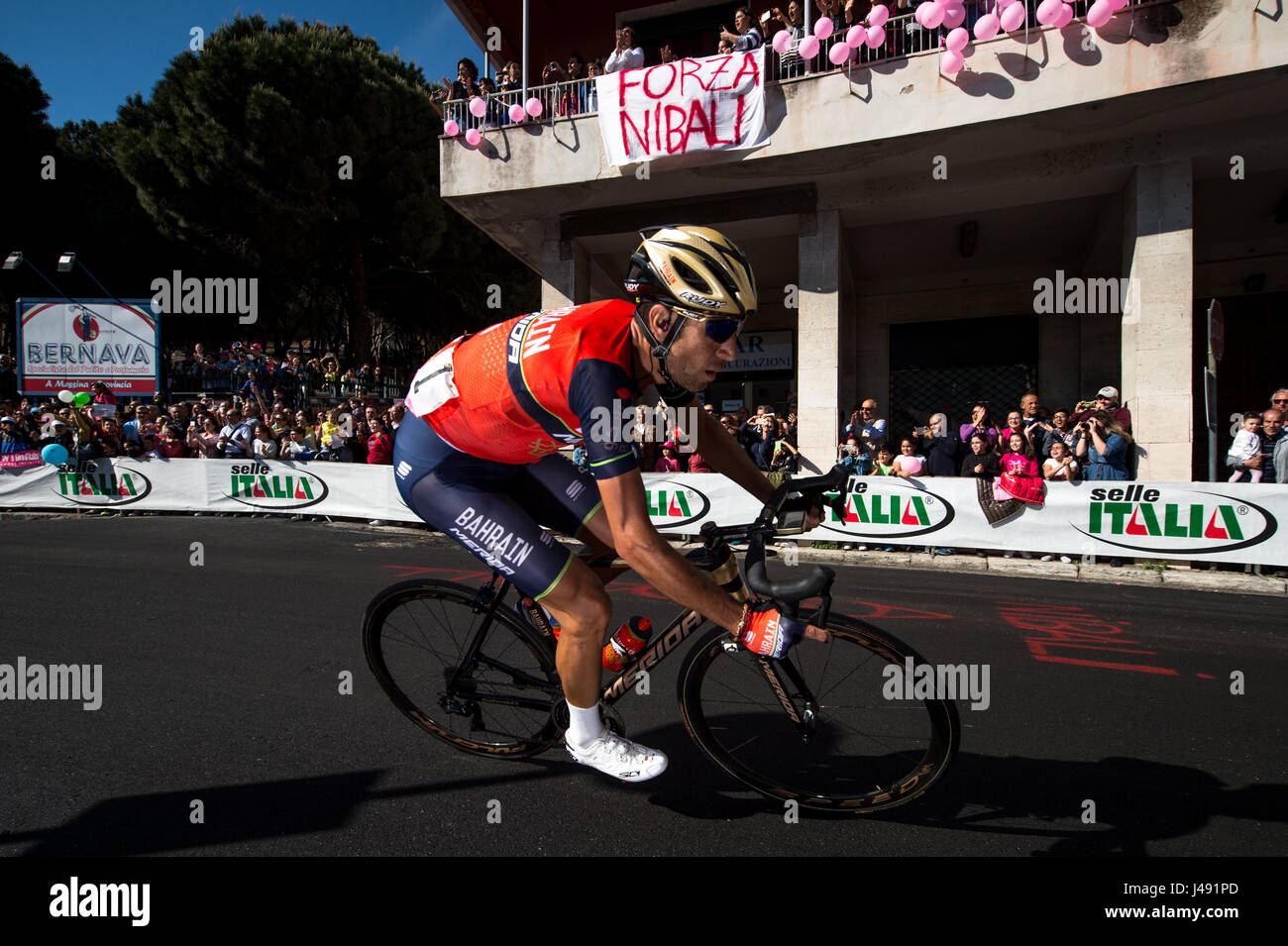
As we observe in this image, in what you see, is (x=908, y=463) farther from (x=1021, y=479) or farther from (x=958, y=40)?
(x=958, y=40)

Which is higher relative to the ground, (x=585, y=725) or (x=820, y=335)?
(x=820, y=335)

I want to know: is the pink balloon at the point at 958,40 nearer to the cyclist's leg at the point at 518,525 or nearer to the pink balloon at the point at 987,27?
the pink balloon at the point at 987,27

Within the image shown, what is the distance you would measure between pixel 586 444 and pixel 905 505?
24.8 feet

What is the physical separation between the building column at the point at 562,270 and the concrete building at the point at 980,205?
0.14 ft

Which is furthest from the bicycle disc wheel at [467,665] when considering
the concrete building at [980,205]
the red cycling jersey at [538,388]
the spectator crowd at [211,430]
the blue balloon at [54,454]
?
the blue balloon at [54,454]

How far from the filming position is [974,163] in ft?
36.7

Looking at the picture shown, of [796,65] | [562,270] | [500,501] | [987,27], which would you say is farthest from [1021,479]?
[562,270]

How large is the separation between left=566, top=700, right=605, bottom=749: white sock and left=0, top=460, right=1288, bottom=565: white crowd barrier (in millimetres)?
6281

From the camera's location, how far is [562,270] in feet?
44.8

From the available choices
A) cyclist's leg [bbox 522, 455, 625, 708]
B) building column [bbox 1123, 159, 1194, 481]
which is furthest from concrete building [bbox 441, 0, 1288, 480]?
cyclist's leg [bbox 522, 455, 625, 708]

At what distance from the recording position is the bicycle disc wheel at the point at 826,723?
7.51ft

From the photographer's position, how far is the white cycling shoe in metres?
2.41
